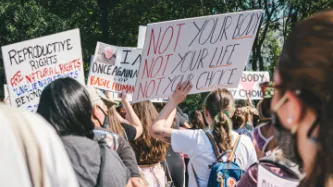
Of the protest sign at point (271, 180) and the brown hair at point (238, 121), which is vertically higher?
the protest sign at point (271, 180)

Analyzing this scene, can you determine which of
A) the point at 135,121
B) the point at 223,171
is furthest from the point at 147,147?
the point at 223,171

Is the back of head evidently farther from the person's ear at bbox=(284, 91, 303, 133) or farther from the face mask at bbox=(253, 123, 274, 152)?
the person's ear at bbox=(284, 91, 303, 133)

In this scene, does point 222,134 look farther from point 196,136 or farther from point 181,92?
point 181,92

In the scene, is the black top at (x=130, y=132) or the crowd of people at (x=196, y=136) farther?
the black top at (x=130, y=132)

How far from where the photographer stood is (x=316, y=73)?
116 cm

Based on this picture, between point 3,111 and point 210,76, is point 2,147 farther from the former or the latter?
point 210,76

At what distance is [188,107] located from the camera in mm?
22812

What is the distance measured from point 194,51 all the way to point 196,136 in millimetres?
894

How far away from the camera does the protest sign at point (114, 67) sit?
24.5 ft

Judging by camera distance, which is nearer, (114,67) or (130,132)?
(130,132)

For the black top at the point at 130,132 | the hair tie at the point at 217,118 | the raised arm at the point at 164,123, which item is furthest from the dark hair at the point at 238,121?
the hair tie at the point at 217,118

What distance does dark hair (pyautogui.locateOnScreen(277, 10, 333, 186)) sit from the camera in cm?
115

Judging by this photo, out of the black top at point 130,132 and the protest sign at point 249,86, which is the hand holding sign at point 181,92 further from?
the protest sign at point 249,86

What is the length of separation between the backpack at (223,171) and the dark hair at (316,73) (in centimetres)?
273
